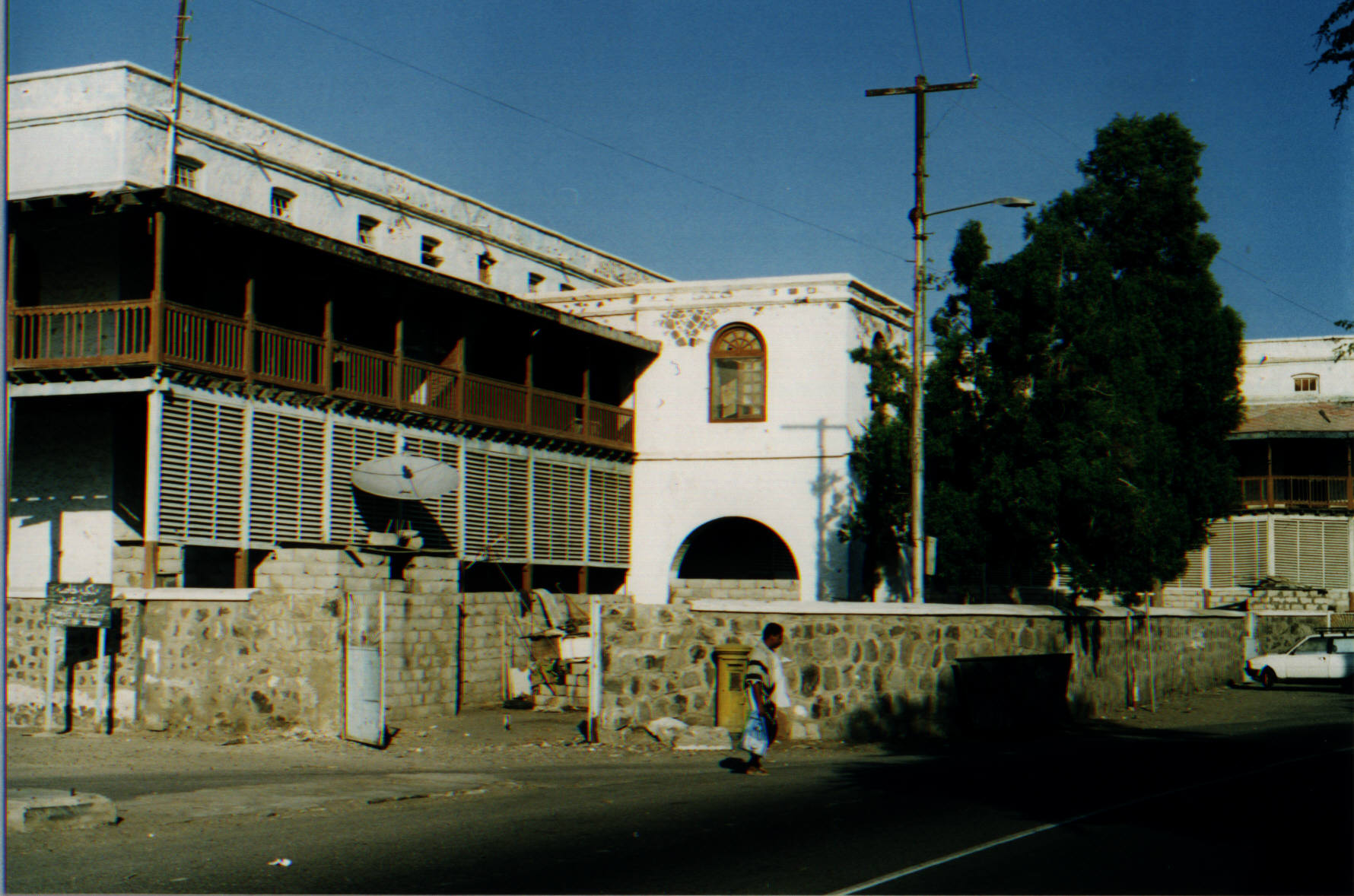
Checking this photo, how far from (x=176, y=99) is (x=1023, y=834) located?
82.8 ft

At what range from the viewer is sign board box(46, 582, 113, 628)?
58.2ft

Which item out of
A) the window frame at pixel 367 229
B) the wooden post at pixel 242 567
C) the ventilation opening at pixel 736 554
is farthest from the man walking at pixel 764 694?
the window frame at pixel 367 229

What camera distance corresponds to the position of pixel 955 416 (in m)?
24.9

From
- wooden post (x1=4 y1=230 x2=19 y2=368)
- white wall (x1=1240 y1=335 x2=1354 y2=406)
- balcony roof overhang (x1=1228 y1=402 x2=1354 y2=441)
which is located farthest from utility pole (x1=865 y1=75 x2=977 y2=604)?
white wall (x1=1240 y1=335 x2=1354 y2=406)

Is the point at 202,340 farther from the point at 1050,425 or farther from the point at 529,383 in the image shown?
the point at 1050,425

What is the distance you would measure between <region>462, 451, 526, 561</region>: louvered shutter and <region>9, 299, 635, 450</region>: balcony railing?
2.86 ft

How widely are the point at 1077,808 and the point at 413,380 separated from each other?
1797 centimetres

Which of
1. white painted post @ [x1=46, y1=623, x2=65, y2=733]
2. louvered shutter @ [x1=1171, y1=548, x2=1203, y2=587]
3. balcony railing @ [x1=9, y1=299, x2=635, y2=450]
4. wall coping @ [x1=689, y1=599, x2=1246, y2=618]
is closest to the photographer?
wall coping @ [x1=689, y1=599, x2=1246, y2=618]

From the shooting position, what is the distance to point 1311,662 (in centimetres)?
3275

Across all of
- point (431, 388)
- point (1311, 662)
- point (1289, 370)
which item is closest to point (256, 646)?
point (431, 388)

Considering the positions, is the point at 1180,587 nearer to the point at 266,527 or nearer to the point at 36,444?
the point at 266,527

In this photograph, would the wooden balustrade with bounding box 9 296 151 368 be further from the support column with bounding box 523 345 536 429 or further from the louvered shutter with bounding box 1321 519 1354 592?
the louvered shutter with bounding box 1321 519 1354 592

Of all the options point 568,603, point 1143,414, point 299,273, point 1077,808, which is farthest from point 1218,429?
point 1077,808

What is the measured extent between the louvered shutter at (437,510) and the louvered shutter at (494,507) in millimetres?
367
